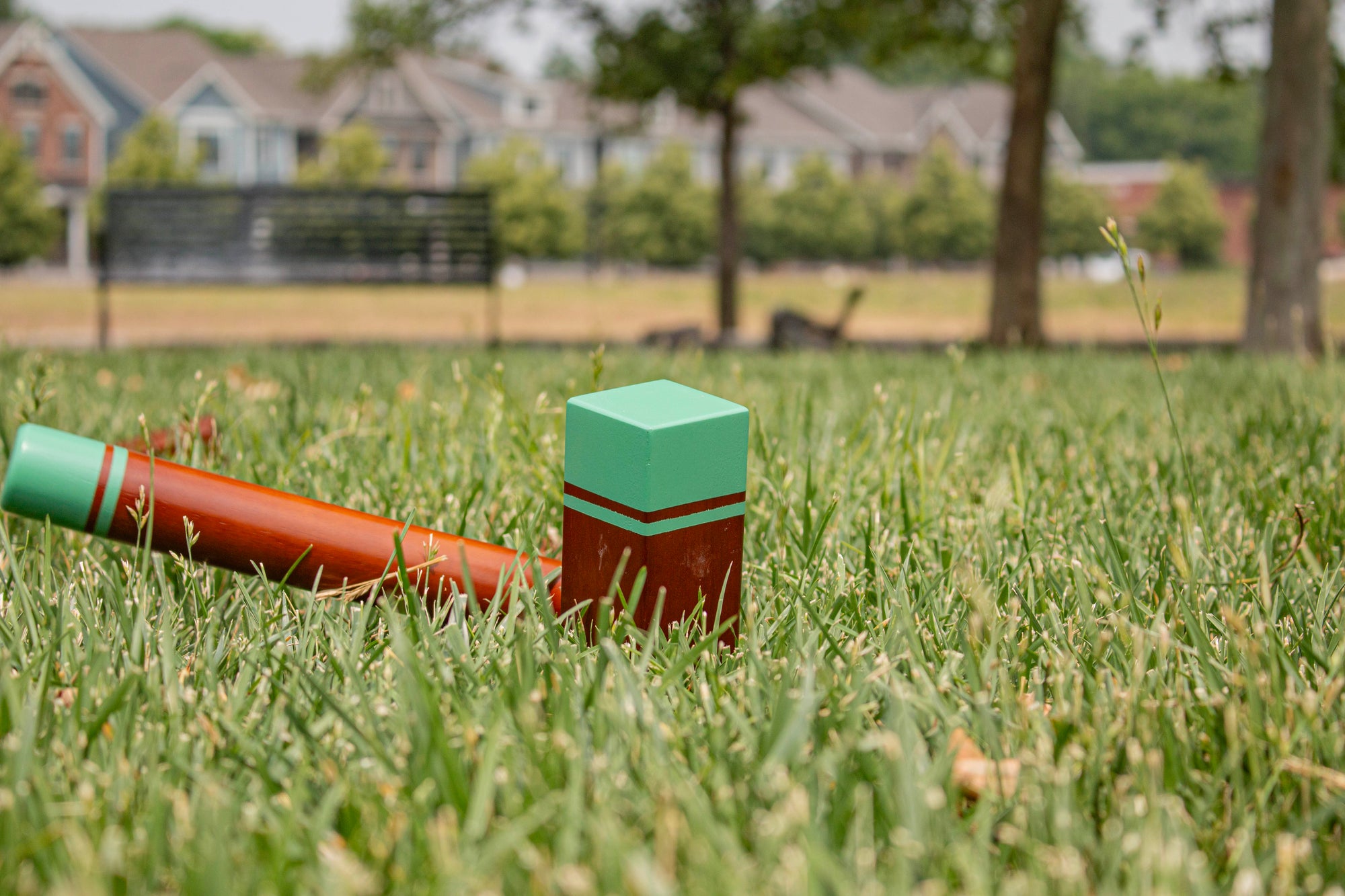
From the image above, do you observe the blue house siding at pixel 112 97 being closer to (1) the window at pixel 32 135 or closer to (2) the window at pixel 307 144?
(1) the window at pixel 32 135

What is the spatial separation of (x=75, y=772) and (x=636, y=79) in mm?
13445

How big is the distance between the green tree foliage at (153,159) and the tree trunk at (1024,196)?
37.4 metres

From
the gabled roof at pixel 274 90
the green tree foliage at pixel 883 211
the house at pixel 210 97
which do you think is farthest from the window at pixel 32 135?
the green tree foliage at pixel 883 211

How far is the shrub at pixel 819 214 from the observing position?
5350 cm

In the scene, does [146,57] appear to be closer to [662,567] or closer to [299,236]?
[299,236]

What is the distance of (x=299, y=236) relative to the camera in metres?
9.52

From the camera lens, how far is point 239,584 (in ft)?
4.98

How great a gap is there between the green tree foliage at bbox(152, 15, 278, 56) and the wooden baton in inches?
3598

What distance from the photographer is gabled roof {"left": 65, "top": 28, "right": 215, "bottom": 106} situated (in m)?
53.1

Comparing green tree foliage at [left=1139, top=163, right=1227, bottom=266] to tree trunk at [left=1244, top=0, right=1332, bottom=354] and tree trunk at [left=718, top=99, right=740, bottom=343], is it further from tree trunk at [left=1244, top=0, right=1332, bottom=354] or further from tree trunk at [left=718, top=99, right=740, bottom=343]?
tree trunk at [left=1244, top=0, right=1332, bottom=354]

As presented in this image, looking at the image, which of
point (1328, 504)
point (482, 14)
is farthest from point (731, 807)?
point (482, 14)

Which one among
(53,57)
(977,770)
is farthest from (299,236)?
(53,57)

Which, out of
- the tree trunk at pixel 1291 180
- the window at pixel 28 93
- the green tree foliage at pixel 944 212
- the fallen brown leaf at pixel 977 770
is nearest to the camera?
the fallen brown leaf at pixel 977 770

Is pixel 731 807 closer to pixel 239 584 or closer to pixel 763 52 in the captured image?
pixel 239 584
